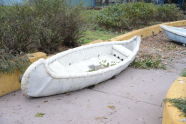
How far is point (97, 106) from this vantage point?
4.50 meters

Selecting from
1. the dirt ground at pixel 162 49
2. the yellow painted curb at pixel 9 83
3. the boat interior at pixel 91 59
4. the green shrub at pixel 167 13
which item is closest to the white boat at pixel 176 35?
the dirt ground at pixel 162 49

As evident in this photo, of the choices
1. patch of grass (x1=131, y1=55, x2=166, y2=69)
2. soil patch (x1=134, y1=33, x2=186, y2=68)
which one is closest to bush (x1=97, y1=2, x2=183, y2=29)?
soil patch (x1=134, y1=33, x2=186, y2=68)

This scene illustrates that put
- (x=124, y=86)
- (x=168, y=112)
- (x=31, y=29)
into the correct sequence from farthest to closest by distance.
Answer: (x=31, y=29) → (x=124, y=86) → (x=168, y=112)

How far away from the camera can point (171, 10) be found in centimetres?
1355

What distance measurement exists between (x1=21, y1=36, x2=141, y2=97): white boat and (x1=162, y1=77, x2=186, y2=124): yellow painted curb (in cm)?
165

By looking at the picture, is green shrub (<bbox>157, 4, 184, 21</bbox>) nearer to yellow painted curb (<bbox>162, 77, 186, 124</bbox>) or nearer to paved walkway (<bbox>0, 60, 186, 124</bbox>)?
paved walkway (<bbox>0, 60, 186, 124</bbox>)

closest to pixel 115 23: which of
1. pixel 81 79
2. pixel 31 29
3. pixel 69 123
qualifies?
pixel 31 29

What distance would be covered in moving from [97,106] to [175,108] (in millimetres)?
1651

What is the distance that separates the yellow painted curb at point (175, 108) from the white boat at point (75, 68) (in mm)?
1648

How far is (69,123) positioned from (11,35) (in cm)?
243

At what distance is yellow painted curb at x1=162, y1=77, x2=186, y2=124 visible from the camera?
2.85 meters

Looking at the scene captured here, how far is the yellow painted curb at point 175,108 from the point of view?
9.36 ft

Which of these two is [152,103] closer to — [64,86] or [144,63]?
[64,86]

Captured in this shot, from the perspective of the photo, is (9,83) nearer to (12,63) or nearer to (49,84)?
(12,63)
